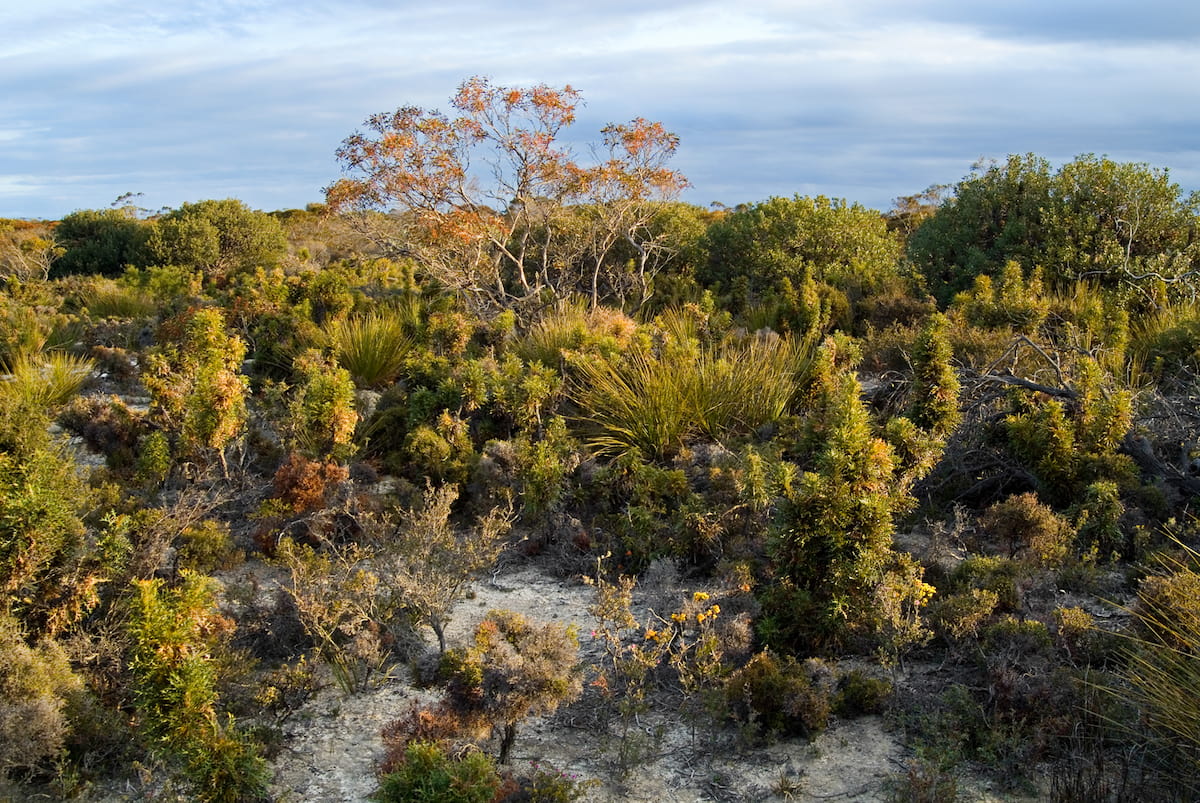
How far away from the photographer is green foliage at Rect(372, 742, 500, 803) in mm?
3229

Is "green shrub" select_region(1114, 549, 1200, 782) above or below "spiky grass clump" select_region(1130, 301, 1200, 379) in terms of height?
below

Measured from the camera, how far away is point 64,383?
9.80 m

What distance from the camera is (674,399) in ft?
24.5

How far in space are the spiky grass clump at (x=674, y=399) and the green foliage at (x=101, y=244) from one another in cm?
1752

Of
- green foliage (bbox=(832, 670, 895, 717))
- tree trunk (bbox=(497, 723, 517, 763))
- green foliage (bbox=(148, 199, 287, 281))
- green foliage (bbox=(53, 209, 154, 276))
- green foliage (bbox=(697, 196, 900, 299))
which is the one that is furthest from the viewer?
green foliage (bbox=(53, 209, 154, 276))

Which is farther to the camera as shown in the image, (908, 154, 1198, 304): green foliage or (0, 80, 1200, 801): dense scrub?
(908, 154, 1198, 304): green foliage

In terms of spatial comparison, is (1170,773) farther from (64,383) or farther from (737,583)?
(64,383)

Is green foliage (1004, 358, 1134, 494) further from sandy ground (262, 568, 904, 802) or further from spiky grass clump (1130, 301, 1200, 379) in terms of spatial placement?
sandy ground (262, 568, 904, 802)

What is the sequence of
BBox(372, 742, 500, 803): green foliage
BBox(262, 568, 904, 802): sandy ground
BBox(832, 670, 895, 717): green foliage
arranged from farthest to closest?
1. BBox(832, 670, 895, 717): green foliage
2. BBox(262, 568, 904, 802): sandy ground
3. BBox(372, 742, 500, 803): green foliage

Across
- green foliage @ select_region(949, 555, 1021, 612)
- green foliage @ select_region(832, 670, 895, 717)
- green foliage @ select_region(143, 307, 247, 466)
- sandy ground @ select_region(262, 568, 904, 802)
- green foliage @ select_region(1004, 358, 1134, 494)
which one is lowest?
sandy ground @ select_region(262, 568, 904, 802)

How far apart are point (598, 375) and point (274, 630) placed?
3.72m

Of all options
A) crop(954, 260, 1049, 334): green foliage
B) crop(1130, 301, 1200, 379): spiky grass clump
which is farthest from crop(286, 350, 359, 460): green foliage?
crop(1130, 301, 1200, 379): spiky grass clump

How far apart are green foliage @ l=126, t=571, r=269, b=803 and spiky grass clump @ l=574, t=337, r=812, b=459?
395 cm

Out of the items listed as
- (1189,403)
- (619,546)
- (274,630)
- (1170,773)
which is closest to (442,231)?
(619,546)
